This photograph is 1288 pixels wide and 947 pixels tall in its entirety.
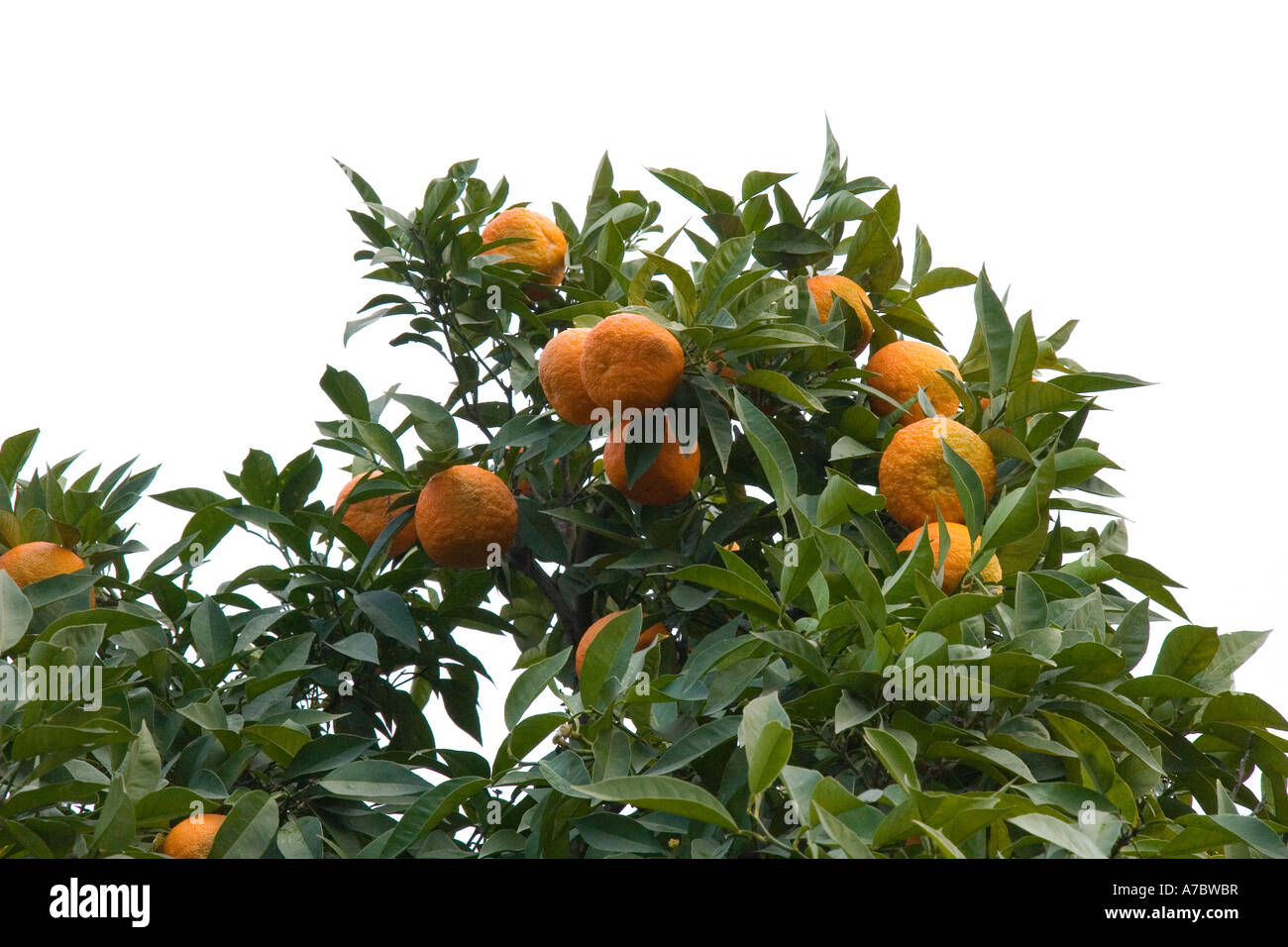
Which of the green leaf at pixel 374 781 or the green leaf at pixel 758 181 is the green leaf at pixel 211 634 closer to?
the green leaf at pixel 374 781

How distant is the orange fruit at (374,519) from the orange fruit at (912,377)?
2.71 ft

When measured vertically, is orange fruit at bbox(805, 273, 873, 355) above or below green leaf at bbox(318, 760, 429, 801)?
above

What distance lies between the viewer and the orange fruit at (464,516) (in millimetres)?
2051

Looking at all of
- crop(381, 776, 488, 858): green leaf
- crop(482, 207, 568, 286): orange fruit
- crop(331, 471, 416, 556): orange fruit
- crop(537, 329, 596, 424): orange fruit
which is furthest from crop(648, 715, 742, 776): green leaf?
crop(482, 207, 568, 286): orange fruit

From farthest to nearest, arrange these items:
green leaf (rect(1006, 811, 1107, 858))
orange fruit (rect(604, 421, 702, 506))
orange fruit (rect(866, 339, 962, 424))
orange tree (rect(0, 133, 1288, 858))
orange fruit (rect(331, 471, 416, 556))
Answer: orange fruit (rect(331, 471, 416, 556))
orange fruit (rect(866, 339, 962, 424))
orange fruit (rect(604, 421, 702, 506))
orange tree (rect(0, 133, 1288, 858))
green leaf (rect(1006, 811, 1107, 858))

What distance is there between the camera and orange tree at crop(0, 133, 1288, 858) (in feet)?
5.09

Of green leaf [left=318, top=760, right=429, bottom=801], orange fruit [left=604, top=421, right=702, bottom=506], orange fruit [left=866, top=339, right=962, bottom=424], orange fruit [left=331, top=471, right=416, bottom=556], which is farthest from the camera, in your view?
orange fruit [left=331, top=471, right=416, bottom=556]

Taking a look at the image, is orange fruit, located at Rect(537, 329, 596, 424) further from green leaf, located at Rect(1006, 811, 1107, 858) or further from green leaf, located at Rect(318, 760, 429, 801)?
green leaf, located at Rect(1006, 811, 1107, 858)

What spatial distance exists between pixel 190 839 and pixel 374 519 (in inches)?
30.2

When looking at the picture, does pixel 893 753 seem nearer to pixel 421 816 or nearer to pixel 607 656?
pixel 607 656

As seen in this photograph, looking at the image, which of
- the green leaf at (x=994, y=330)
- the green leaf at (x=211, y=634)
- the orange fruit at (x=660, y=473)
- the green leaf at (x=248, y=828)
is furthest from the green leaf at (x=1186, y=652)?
the green leaf at (x=211, y=634)
